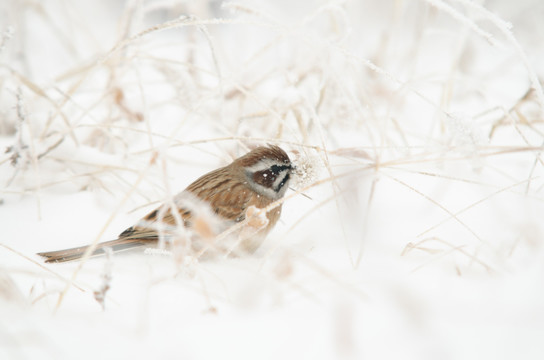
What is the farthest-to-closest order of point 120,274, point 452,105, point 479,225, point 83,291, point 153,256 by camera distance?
1. point 452,105
2. point 153,256
3. point 479,225
4. point 120,274
5. point 83,291

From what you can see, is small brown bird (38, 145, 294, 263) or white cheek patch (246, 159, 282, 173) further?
white cheek patch (246, 159, 282, 173)

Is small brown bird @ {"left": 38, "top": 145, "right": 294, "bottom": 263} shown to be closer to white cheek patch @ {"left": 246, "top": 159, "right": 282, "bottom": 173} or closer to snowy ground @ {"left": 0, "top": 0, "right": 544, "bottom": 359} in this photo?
white cheek patch @ {"left": 246, "top": 159, "right": 282, "bottom": 173}

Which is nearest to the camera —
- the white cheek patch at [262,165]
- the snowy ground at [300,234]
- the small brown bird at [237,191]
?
the snowy ground at [300,234]

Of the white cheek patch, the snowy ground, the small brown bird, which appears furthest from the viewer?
the white cheek patch

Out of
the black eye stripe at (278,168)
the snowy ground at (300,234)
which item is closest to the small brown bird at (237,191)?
the black eye stripe at (278,168)

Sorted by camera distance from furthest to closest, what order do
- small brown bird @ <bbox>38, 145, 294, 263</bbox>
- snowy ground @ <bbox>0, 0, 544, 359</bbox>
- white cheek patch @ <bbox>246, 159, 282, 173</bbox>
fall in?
white cheek patch @ <bbox>246, 159, 282, 173</bbox> < small brown bird @ <bbox>38, 145, 294, 263</bbox> < snowy ground @ <bbox>0, 0, 544, 359</bbox>

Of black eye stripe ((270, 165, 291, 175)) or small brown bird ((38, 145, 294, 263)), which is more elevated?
black eye stripe ((270, 165, 291, 175))

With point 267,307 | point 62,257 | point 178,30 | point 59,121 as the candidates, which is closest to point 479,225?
point 267,307

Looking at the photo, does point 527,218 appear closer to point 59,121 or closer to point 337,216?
point 337,216

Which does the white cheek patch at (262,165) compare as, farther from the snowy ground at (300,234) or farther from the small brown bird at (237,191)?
the snowy ground at (300,234)

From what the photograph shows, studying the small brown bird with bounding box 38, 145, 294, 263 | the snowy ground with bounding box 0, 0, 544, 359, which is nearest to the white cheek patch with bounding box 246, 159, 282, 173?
the small brown bird with bounding box 38, 145, 294, 263

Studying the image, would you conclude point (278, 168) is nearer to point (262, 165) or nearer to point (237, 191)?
point (262, 165)
